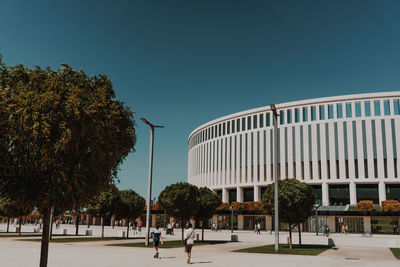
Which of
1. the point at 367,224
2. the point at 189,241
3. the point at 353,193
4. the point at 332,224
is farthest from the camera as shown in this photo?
the point at 353,193

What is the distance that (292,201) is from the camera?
2233 centimetres

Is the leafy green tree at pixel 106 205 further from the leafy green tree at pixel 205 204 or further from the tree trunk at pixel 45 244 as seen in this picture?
the tree trunk at pixel 45 244

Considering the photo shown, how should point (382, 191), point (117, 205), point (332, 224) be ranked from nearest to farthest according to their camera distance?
1. point (117, 205)
2. point (332, 224)
3. point (382, 191)

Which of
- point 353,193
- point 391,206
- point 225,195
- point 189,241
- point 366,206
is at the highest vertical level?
point 353,193

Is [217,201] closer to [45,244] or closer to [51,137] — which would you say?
[45,244]

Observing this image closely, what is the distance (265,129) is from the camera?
Answer: 235ft

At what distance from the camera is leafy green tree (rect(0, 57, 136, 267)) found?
8227 millimetres

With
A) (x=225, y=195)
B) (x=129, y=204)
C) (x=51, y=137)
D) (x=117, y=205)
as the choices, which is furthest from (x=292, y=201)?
(x=225, y=195)

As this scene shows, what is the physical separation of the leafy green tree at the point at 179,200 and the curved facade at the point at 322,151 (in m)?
44.0

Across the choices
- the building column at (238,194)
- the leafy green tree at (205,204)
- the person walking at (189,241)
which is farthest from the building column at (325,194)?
the person walking at (189,241)

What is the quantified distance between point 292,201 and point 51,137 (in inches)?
679

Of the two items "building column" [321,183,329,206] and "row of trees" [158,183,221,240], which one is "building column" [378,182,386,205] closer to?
"building column" [321,183,329,206]

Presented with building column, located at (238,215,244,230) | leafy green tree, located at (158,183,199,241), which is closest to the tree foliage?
leafy green tree, located at (158,183,199,241)

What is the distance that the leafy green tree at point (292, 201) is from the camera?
73.3 feet
